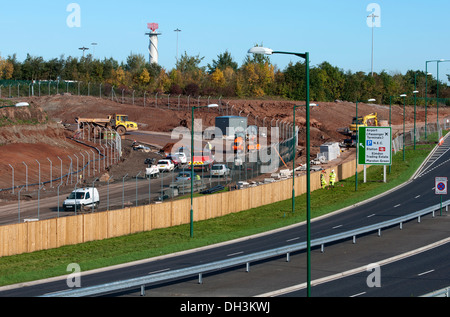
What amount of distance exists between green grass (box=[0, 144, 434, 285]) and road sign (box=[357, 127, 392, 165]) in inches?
104

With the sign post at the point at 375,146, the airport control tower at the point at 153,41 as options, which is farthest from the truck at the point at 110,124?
the airport control tower at the point at 153,41

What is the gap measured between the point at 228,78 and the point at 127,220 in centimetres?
10687

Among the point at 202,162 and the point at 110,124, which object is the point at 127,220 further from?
the point at 110,124

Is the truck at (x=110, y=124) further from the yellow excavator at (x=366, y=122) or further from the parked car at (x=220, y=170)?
the yellow excavator at (x=366, y=122)

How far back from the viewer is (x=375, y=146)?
52.8 metres

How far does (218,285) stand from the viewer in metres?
24.1

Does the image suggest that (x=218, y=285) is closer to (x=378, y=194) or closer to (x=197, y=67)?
(x=378, y=194)

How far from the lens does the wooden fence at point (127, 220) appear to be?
1291 inches

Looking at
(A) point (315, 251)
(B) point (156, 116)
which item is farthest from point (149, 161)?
(A) point (315, 251)

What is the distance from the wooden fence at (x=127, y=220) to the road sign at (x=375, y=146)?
5.85 meters

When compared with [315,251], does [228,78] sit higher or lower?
higher

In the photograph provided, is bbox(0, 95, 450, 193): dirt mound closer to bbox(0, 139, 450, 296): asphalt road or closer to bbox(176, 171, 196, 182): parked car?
bbox(176, 171, 196, 182): parked car

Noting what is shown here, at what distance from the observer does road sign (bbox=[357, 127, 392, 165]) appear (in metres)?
52.5
